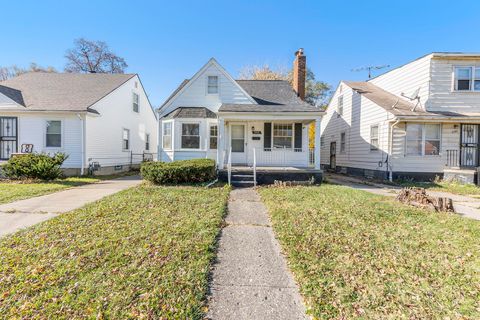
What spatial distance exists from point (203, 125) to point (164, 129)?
2272mm

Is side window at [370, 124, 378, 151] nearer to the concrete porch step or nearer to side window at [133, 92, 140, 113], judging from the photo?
the concrete porch step

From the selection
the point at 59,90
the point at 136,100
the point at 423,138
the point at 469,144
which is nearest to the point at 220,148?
the point at 423,138

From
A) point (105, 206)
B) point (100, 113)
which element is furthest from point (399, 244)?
point (100, 113)

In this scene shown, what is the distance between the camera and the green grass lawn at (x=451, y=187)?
361 inches

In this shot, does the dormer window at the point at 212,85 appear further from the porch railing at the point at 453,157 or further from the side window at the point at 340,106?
the porch railing at the point at 453,157

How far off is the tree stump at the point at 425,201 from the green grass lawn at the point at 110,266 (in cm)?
582

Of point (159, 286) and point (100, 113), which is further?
point (100, 113)

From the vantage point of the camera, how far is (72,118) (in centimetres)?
1234

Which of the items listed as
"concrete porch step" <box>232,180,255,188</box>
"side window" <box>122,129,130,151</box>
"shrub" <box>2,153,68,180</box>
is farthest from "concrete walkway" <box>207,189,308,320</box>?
"side window" <box>122,129,130,151</box>

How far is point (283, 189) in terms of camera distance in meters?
9.16

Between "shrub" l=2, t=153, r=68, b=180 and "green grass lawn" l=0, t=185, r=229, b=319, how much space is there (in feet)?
20.9

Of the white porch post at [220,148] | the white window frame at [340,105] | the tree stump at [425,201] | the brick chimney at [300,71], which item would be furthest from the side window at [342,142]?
the white porch post at [220,148]

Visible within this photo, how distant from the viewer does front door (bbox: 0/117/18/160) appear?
12328mm

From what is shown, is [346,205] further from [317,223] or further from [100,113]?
[100,113]
